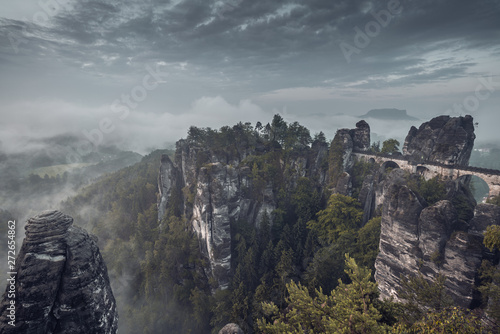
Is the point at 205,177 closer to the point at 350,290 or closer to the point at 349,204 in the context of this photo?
the point at 349,204

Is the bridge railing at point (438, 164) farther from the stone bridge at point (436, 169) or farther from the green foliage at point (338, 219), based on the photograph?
the green foliage at point (338, 219)

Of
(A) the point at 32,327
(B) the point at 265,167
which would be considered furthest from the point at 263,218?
(A) the point at 32,327

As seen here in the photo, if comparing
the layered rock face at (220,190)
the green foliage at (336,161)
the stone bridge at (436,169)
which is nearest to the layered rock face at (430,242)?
the stone bridge at (436,169)

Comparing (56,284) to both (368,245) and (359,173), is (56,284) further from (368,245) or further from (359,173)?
(359,173)

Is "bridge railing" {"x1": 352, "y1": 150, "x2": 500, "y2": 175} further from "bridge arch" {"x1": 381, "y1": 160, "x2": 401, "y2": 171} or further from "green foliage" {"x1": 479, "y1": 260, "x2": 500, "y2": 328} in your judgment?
"green foliage" {"x1": 479, "y1": 260, "x2": 500, "y2": 328}

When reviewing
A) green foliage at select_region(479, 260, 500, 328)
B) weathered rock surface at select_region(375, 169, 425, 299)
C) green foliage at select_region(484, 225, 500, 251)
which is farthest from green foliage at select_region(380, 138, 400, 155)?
green foliage at select_region(484, 225, 500, 251)

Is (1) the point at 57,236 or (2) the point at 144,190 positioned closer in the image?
(1) the point at 57,236
